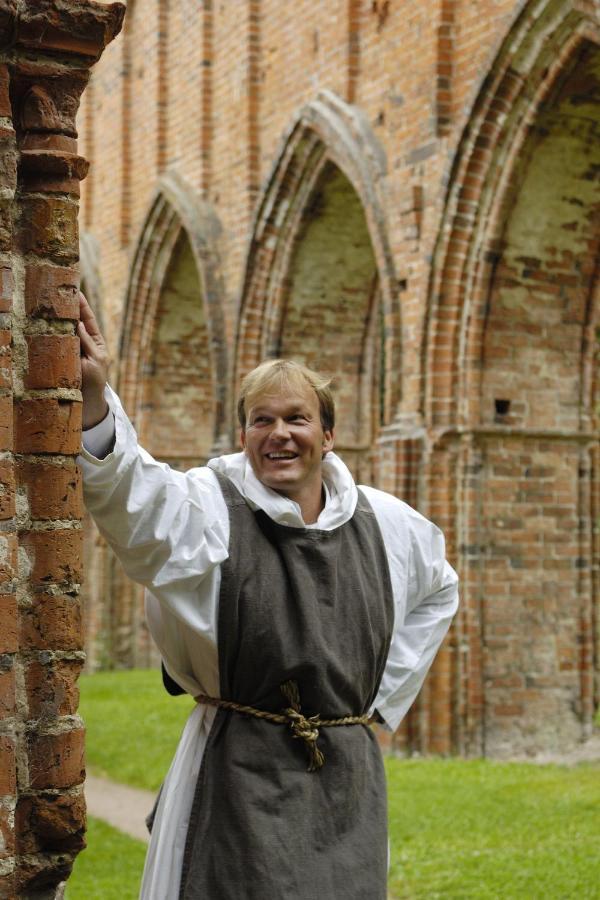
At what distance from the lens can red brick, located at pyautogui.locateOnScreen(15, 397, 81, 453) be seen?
2371mm

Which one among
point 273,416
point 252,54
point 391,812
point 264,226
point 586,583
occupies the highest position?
point 252,54

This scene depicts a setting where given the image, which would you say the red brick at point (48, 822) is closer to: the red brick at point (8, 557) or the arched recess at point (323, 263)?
the red brick at point (8, 557)

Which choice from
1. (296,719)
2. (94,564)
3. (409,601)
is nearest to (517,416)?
(409,601)

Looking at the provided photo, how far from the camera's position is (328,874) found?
2.57 meters

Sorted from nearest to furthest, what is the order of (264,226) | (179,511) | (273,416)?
(179,511), (273,416), (264,226)

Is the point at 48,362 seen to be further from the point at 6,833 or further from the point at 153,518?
the point at 6,833

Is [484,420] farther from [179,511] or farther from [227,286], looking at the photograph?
[179,511]

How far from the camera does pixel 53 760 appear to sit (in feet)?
7.75

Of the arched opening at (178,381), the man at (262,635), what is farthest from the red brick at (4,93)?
the arched opening at (178,381)

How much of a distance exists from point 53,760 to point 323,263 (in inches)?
381

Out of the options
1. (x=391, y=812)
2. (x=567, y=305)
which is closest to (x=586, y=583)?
(x=567, y=305)

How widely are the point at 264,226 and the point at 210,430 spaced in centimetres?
428

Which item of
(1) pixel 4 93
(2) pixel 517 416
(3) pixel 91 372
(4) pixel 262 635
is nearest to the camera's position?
(1) pixel 4 93

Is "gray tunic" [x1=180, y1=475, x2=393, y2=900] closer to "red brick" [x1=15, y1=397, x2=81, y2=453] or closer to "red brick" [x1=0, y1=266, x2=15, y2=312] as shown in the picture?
"red brick" [x1=15, y1=397, x2=81, y2=453]
